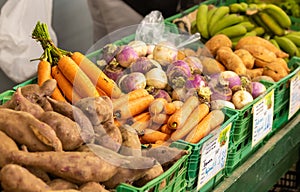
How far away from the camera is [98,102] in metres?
1.53

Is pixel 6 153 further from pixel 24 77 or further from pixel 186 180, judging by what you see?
pixel 24 77

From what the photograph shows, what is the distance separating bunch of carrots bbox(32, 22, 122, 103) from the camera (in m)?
1.78

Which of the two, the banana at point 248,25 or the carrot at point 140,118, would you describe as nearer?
the carrot at point 140,118

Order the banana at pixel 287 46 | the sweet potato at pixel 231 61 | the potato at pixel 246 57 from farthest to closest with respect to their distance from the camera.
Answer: the banana at pixel 287 46 < the potato at pixel 246 57 < the sweet potato at pixel 231 61

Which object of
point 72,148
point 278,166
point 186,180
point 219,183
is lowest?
point 278,166

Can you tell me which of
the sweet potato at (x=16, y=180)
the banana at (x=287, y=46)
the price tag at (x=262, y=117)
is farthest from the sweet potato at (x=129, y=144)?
the banana at (x=287, y=46)

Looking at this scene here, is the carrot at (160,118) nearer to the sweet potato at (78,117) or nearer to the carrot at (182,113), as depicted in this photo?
the carrot at (182,113)

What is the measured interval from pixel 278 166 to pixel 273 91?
39 cm

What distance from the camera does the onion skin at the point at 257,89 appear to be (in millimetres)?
2111

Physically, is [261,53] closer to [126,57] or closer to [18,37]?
[126,57]

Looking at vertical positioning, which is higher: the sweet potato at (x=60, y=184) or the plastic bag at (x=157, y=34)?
the sweet potato at (x=60, y=184)

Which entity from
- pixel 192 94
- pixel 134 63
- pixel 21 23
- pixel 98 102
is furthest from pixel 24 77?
pixel 98 102

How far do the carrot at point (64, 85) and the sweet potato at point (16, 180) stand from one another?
0.53 metres

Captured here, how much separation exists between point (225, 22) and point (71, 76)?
125cm
